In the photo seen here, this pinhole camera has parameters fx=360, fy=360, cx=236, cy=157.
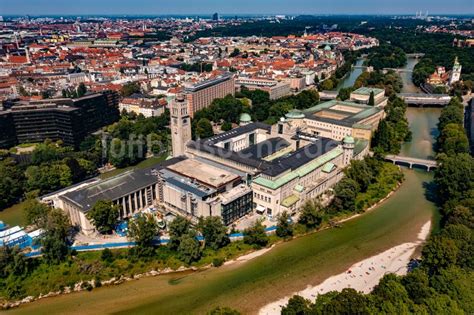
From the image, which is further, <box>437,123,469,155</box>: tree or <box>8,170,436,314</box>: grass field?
<box>437,123,469,155</box>: tree

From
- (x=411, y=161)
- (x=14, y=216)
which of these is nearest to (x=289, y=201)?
(x=411, y=161)

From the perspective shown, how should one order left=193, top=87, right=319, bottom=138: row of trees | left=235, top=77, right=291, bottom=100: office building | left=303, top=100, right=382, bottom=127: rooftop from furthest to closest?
left=235, top=77, right=291, bottom=100: office building
left=193, top=87, right=319, bottom=138: row of trees
left=303, top=100, right=382, bottom=127: rooftop

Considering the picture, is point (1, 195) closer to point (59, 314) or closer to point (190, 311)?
point (59, 314)

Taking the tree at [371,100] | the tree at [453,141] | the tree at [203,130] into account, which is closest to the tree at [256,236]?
the tree at [203,130]

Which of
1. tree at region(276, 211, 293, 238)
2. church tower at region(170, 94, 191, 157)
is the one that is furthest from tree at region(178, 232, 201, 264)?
church tower at region(170, 94, 191, 157)

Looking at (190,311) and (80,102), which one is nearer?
(190,311)

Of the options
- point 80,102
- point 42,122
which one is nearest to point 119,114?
point 80,102

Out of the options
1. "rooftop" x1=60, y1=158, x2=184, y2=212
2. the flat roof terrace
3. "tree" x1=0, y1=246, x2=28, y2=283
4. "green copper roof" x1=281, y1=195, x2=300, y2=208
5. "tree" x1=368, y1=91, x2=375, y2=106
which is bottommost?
"tree" x1=0, y1=246, x2=28, y2=283

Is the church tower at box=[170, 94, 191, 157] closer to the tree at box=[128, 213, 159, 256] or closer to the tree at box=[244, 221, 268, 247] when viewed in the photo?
the tree at box=[128, 213, 159, 256]
